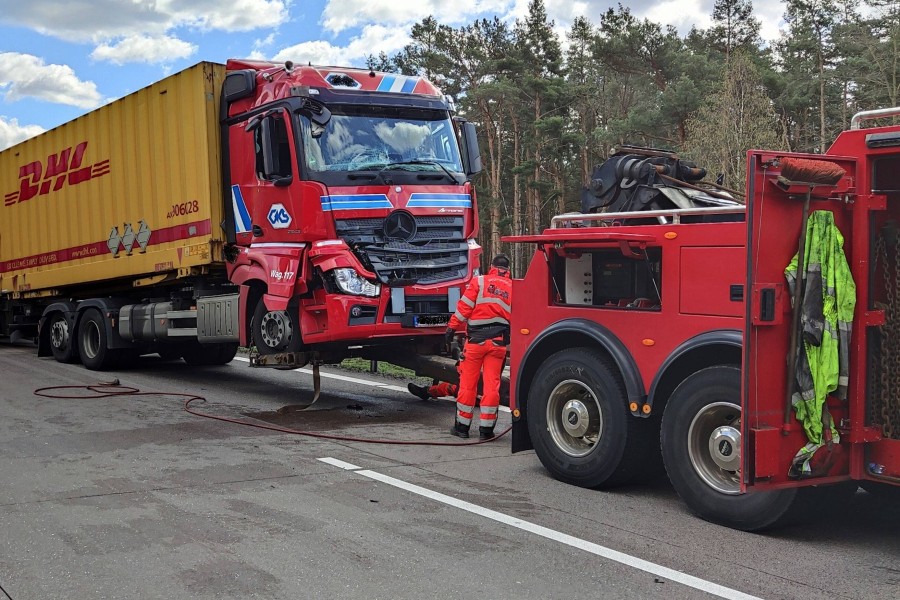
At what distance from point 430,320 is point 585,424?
331 cm

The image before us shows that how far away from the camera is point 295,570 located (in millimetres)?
4492

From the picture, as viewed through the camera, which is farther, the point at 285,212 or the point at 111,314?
the point at 111,314

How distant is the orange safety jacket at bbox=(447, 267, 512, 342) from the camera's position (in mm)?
8000

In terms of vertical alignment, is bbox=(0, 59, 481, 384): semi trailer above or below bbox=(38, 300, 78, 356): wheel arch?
above

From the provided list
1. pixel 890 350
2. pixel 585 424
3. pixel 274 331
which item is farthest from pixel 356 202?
pixel 890 350

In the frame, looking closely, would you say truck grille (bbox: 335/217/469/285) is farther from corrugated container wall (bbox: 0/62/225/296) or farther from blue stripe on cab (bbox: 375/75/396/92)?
corrugated container wall (bbox: 0/62/225/296)

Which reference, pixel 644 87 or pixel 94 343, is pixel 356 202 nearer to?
pixel 94 343

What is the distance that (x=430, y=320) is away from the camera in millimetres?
9297

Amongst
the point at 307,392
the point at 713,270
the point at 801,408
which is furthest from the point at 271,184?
the point at 801,408

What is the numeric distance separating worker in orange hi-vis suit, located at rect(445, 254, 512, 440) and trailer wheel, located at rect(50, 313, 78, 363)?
26.8 feet

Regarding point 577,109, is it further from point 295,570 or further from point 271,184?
point 295,570

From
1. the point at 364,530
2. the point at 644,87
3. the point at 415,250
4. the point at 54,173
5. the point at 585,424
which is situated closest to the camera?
the point at 364,530

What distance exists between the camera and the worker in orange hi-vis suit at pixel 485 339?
8.01 m

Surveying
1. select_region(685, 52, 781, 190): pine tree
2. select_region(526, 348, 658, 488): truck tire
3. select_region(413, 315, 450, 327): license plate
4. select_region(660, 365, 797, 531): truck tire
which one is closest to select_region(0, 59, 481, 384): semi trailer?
select_region(413, 315, 450, 327): license plate
